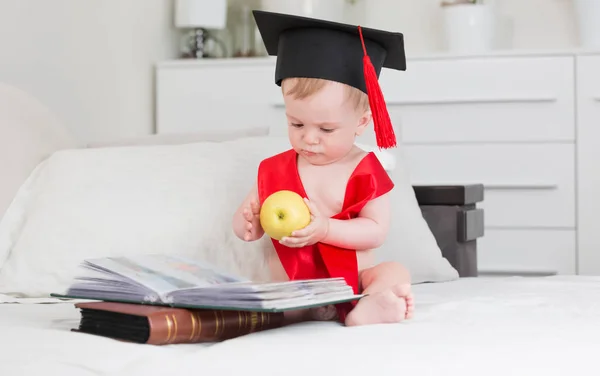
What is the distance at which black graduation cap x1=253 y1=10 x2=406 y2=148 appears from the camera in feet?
4.28

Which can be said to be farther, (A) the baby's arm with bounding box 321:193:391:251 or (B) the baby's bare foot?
(A) the baby's arm with bounding box 321:193:391:251

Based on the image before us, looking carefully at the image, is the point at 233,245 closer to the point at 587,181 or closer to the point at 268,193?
the point at 268,193

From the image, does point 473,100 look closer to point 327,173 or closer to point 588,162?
point 588,162

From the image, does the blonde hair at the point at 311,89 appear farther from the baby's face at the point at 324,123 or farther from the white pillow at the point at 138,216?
the white pillow at the point at 138,216

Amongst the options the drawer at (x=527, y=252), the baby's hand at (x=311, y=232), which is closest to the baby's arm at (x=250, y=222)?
the baby's hand at (x=311, y=232)

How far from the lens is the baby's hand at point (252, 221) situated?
134cm

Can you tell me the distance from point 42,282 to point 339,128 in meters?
0.57

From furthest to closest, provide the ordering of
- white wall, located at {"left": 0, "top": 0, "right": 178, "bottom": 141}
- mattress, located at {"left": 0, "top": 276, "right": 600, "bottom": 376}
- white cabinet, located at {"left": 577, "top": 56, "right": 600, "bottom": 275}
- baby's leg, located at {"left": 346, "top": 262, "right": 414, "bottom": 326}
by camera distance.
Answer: white cabinet, located at {"left": 577, "top": 56, "right": 600, "bottom": 275}
white wall, located at {"left": 0, "top": 0, "right": 178, "bottom": 141}
baby's leg, located at {"left": 346, "top": 262, "right": 414, "bottom": 326}
mattress, located at {"left": 0, "top": 276, "right": 600, "bottom": 376}

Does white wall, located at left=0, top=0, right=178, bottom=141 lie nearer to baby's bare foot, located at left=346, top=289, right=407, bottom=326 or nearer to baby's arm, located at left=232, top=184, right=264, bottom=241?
baby's arm, located at left=232, top=184, right=264, bottom=241

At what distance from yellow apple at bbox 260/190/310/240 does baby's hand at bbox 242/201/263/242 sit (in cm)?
11

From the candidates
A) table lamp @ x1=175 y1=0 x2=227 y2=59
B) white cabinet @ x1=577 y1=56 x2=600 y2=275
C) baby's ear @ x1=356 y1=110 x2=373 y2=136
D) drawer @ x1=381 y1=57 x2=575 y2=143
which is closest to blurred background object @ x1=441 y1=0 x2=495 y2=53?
drawer @ x1=381 y1=57 x2=575 y2=143

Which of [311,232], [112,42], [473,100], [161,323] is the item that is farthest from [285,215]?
[473,100]

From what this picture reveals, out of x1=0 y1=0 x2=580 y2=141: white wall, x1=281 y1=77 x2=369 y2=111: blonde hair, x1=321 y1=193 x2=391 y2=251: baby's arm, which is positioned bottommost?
x1=321 y1=193 x2=391 y2=251: baby's arm

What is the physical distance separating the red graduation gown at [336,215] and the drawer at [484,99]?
160 centimetres
